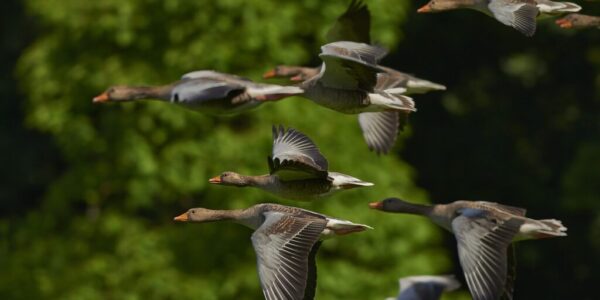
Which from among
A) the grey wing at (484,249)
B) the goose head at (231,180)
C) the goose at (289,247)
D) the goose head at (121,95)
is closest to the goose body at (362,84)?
the goose head at (231,180)

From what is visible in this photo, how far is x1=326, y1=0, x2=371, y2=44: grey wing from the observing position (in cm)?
1217

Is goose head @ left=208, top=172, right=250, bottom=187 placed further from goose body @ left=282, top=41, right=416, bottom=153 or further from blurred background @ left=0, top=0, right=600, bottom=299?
blurred background @ left=0, top=0, right=600, bottom=299

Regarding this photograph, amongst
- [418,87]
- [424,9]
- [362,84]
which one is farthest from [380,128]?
[362,84]

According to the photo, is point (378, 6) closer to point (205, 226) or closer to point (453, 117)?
point (205, 226)

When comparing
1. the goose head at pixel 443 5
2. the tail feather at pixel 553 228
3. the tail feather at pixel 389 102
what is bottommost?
the tail feather at pixel 553 228

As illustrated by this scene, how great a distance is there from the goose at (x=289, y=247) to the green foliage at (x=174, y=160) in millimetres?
6721

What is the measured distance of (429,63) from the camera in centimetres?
2555

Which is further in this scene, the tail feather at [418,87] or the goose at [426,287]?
the tail feather at [418,87]

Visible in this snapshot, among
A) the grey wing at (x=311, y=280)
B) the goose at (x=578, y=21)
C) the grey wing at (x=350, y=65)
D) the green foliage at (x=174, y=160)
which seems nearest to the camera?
the grey wing at (x=311, y=280)

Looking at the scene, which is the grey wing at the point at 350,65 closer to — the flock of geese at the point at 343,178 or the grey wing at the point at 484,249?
the flock of geese at the point at 343,178

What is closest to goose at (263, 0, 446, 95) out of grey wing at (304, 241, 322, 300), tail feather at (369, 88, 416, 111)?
tail feather at (369, 88, 416, 111)

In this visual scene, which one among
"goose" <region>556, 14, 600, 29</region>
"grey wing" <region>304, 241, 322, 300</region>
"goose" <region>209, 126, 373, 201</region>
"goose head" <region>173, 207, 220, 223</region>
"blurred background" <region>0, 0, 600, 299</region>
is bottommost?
"blurred background" <region>0, 0, 600, 299</region>

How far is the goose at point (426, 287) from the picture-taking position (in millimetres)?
11934

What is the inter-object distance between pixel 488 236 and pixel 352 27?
2.97m
